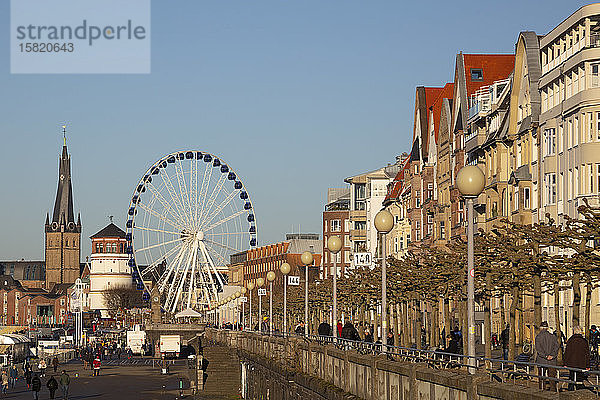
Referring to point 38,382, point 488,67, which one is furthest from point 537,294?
point 38,382

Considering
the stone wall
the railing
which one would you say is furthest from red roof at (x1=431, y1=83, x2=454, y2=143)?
the railing

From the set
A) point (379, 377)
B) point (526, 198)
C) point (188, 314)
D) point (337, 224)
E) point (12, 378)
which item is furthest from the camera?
point (337, 224)

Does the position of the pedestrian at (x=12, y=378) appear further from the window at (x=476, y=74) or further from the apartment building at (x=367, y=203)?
the window at (x=476, y=74)

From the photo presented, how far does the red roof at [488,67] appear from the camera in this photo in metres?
88.7

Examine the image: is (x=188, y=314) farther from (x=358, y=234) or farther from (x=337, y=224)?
(x=337, y=224)

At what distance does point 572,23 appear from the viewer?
201 feet

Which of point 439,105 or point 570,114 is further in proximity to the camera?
point 439,105

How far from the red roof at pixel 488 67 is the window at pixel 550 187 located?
23.8 meters

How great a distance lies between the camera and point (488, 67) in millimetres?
89812

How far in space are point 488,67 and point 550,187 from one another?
26.5m

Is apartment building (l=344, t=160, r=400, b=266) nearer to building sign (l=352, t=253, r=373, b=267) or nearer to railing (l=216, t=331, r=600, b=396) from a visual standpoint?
building sign (l=352, t=253, r=373, b=267)

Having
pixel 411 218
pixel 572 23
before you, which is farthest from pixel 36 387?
pixel 572 23

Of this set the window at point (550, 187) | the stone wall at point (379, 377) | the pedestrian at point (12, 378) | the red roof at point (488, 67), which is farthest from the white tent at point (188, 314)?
the stone wall at point (379, 377)

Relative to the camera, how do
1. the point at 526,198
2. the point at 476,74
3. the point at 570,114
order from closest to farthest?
1. the point at 570,114
2. the point at 526,198
3. the point at 476,74
